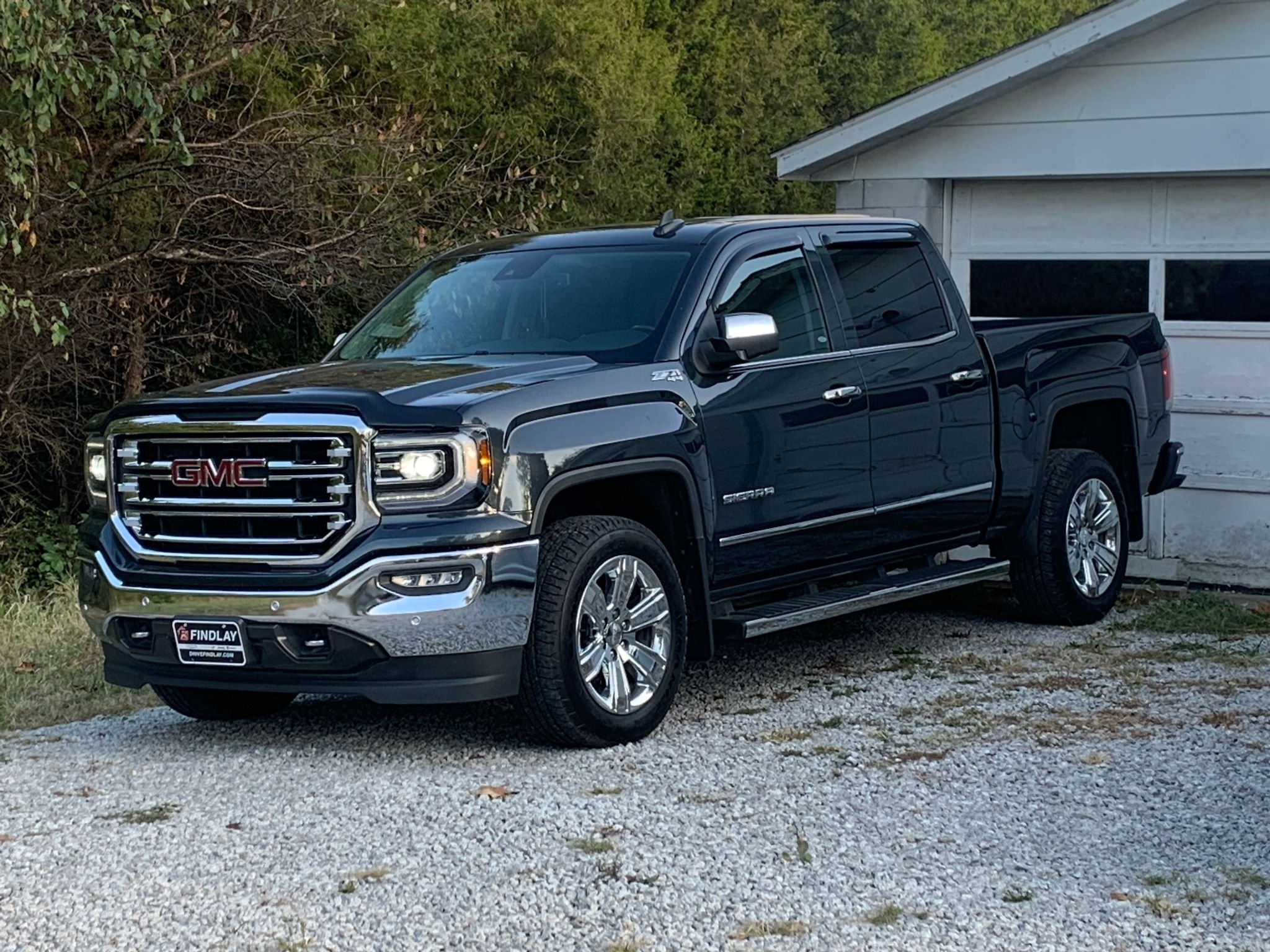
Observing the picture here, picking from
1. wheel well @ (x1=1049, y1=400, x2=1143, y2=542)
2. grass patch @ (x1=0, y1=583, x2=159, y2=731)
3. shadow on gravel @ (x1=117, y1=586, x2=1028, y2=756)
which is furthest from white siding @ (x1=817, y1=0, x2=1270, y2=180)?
grass patch @ (x1=0, y1=583, x2=159, y2=731)

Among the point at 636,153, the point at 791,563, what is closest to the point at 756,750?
the point at 791,563

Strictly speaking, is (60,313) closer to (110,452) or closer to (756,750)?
(110,452)

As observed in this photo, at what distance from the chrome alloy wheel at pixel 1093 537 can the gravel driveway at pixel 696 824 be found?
55.1 inches

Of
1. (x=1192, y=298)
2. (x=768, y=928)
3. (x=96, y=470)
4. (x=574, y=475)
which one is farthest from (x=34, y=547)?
(x=768, y=928)

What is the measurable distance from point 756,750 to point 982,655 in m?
2.54

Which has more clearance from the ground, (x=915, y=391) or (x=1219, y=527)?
(x=915, y=391)

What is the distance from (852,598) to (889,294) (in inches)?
62.5

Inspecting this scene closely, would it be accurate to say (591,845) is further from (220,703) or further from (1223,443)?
(1223,443)

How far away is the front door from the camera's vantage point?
7.95 m

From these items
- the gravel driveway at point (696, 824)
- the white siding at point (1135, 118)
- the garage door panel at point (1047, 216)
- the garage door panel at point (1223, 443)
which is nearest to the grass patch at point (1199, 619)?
the garage door panel at point (1223, 443)

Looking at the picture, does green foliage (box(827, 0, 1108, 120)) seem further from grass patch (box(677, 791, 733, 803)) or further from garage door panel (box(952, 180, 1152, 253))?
grass patch (box(677, 791, 733, 803))

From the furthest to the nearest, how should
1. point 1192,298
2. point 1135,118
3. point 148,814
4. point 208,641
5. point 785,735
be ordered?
point 1192,298 → point 1135,118 → point 785,735 → point 208,641 → point 148,814

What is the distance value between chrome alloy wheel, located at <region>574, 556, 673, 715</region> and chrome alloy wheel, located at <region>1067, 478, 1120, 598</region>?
3.44 metres

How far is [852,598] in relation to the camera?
858cm
